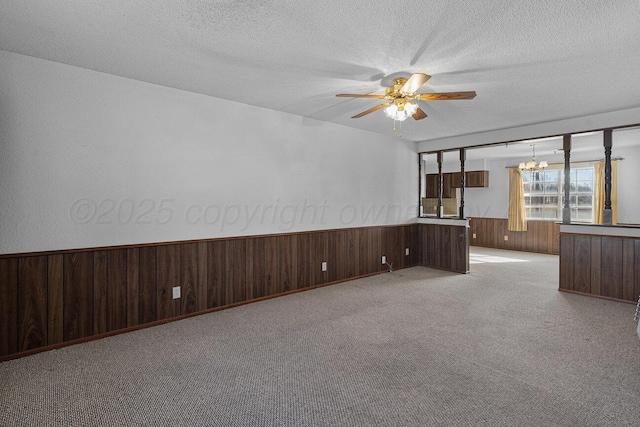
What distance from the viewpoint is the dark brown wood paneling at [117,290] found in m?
3.05

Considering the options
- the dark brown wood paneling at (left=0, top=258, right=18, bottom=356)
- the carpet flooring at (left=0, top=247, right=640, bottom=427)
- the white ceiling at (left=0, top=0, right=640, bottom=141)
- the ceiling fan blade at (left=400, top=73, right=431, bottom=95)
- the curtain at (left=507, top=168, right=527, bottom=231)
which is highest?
the white ceiling at (left=0, top=0, right=640, bottom=141)

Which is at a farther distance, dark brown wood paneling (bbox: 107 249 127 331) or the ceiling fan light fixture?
dark brown wood paneling (bbox: 107 249 127 331)

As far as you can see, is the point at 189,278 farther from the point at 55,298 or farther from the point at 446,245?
the point at 446,245

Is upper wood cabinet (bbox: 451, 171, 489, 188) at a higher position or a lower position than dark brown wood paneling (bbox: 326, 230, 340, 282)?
higher

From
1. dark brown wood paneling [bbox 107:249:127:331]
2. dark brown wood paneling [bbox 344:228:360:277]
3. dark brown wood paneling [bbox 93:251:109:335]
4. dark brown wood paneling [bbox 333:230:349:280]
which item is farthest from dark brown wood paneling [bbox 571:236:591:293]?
dark brown wood paneling [bbox 93:251:109:335]

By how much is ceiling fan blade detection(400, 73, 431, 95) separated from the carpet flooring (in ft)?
7.08

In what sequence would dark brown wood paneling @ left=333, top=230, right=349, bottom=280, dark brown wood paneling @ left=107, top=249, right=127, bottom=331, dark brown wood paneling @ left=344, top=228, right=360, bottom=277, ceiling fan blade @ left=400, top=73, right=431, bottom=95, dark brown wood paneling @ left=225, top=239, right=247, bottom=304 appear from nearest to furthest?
ceiling fan blade @ left=400, top=73, right=431, bottom=95
dark brown wood paneling @ left=107, top=249, right=127, bottom=331
dark brown wood paneling @ left=225, top=239, right=247, bottom=304
dark brown wood paneling @ left=333, top=230, right=349, bottom=280
dark brown wood paneling @ left=344, top=228, right=360, bottom=277

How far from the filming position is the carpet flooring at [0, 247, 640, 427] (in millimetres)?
1910

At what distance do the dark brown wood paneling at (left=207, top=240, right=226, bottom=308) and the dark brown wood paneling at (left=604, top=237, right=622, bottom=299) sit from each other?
15.9 ft

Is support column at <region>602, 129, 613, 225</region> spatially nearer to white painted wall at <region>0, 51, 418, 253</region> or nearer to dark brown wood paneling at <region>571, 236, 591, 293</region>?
dark brown wood paneling at <region>571, 236, 591, 293</region>

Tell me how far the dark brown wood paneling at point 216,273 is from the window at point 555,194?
7.52 m

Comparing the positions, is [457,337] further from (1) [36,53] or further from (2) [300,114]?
(1) [36,53]

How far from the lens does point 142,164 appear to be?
323 centimetres

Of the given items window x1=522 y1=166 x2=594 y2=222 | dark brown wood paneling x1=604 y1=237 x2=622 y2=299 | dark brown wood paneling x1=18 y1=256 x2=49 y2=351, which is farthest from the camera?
window x1=522 y1=166 x2=594 y2=222
